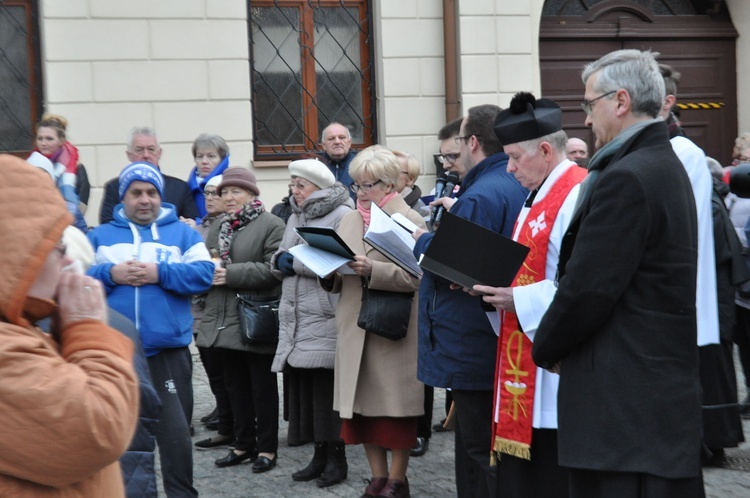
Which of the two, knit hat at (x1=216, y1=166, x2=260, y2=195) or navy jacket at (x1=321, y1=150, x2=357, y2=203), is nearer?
knit hat at (x1=216, y1=166, x2=260, y2=195)

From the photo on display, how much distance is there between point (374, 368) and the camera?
17.9 ft

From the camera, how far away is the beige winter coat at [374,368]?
5406 mm

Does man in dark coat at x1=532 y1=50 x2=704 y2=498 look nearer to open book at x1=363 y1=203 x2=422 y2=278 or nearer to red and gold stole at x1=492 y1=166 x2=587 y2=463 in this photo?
red and gold stole at x1=492 y1=166 x2=587 y2=463

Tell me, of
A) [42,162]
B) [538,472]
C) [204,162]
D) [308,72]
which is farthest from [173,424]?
[308,72]

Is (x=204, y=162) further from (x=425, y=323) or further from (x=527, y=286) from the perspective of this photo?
(x=527, y=286)

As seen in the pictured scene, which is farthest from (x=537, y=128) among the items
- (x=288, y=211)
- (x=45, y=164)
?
(x=45, y=164)

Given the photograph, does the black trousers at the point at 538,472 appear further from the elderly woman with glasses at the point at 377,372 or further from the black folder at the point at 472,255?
the elderly woman with glasses at the point at 377,372

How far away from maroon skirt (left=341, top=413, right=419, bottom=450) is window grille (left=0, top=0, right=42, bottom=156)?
539 cm

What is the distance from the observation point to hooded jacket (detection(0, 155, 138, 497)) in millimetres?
1767

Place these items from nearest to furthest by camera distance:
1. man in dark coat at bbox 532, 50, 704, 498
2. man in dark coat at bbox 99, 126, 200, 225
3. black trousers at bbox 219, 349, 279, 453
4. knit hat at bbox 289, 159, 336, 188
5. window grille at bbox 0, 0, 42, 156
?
man in dark coat at bbox 532, 50, 704, 498
knit hat at bbox 289, 159, 336, 188
black trousers at bbox 219, 349, 279, 453
man in dark coat at bbox 99, 126, 200, 225
window grille at bbox 0, 0, 42, 156

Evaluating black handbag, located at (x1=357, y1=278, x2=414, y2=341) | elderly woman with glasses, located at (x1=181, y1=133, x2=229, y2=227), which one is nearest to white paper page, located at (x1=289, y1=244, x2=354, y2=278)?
black handbag, located at (x1=357, y1=278, x2=414, y2=341)

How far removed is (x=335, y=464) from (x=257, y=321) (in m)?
0.95

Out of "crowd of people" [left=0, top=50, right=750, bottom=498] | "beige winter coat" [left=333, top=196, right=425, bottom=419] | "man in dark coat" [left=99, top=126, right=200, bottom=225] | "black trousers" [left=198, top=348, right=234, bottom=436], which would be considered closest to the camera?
"crowd of people" [left=0, top=50, right=750, bottom=498]

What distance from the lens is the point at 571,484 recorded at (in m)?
3.26
